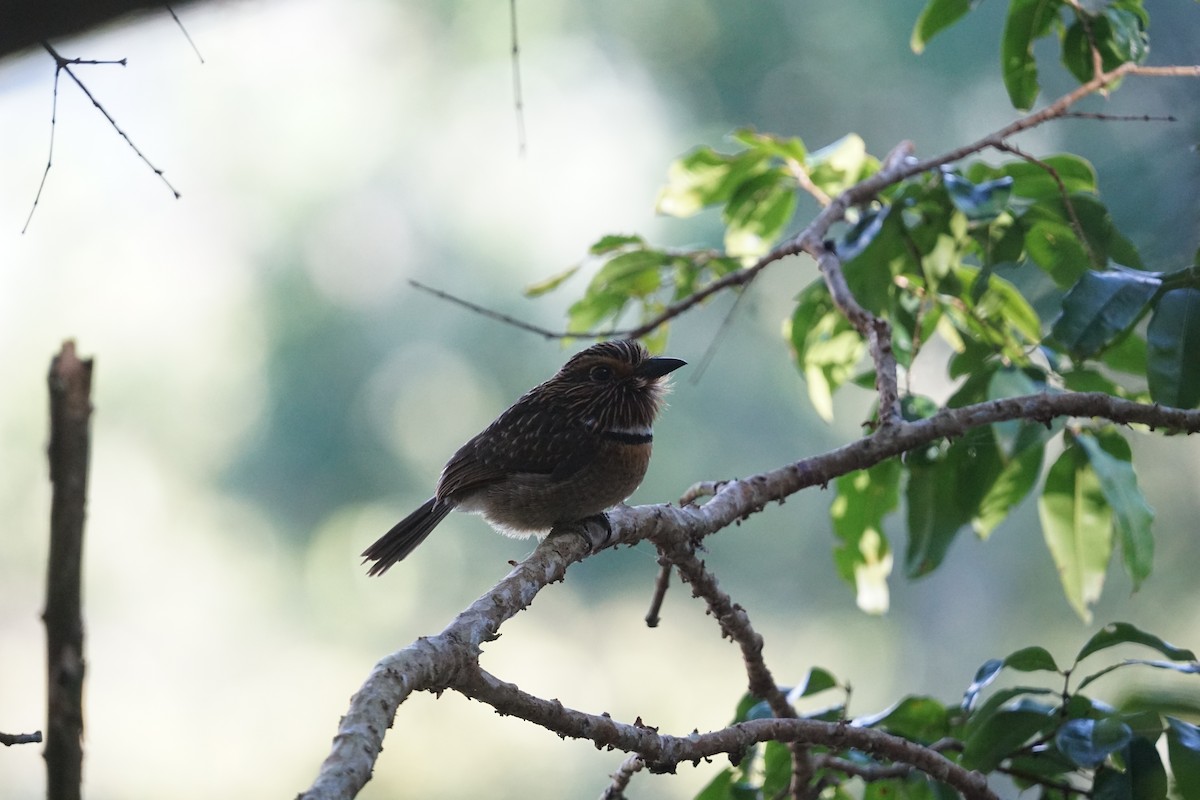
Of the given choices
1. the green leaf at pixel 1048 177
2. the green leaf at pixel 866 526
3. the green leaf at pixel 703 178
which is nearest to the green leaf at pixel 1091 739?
the green leaf at pixel 866 526

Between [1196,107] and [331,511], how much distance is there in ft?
19.8

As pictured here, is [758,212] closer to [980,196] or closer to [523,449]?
[980,196]

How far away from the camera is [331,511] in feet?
24.0

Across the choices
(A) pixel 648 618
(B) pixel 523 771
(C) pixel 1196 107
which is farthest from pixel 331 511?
(C) pixel 1196 107

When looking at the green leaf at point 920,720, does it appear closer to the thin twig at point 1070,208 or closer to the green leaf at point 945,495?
the green leaf at point 945,495

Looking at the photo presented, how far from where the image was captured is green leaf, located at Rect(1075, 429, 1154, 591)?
1975 millimetres

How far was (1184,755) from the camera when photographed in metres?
1.59

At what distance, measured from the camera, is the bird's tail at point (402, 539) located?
2.28 metres

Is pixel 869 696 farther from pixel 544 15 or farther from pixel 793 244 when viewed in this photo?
pixel 793 244

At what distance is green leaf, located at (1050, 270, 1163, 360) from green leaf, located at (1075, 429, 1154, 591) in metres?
0.38

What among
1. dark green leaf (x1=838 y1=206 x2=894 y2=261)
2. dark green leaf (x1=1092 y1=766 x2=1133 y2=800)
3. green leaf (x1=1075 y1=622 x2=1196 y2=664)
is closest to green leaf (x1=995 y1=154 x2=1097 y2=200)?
dark green leaf (x1=838 y1=206 x2=894 y2=261)

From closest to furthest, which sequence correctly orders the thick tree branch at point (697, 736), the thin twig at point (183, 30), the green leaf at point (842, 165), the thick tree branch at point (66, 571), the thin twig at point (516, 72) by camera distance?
the thick tree branch at point (66, 571) < the thin twig at point (183, 30) < the thick tree branch at point (697, 736) < the thin twig at point (516, 72) < the green leaf at point (842, 165)

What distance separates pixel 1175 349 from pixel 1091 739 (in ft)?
2.05

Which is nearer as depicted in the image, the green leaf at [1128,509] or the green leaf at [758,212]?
the green leaf at [1128,509]
